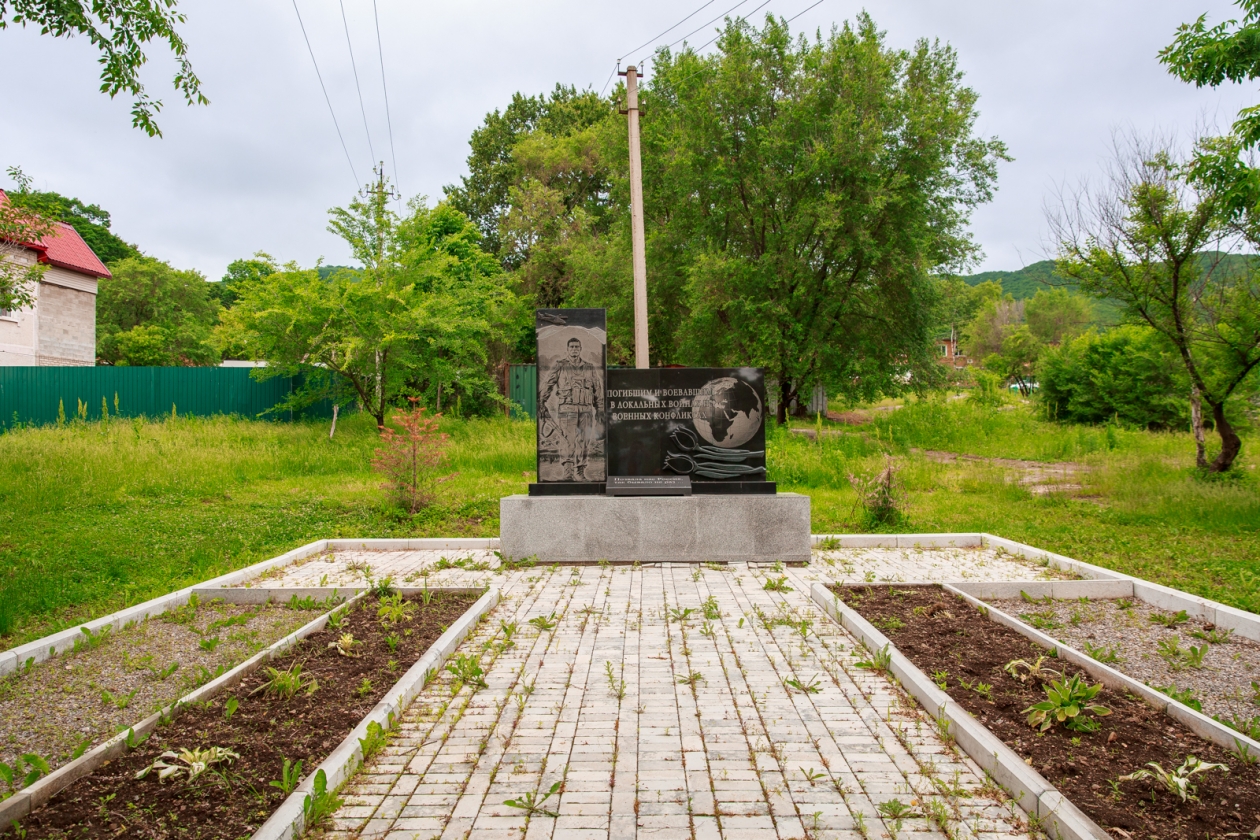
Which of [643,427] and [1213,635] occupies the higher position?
[643,427]

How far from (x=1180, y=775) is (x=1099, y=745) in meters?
0.37

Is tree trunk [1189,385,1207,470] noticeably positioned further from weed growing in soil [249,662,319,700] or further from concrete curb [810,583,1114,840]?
weed growing in soil [249,662,319,700]

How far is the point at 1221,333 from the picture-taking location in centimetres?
1118

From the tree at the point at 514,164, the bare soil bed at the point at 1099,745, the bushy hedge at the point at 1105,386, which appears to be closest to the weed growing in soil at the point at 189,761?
the bare soil bed at the point at 1099,745

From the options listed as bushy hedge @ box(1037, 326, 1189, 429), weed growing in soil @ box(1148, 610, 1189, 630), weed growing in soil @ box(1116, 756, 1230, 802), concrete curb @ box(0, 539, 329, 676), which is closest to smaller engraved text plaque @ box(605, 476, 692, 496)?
concrete curb @ box(0, 539, 329, 676)

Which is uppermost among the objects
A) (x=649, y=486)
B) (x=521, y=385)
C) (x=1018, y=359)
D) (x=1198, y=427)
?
(x=1018, y=359)

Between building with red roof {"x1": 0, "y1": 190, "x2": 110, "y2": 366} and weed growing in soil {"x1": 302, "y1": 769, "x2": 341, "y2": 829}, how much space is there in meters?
25.2

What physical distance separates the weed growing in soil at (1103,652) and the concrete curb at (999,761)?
1.31 m

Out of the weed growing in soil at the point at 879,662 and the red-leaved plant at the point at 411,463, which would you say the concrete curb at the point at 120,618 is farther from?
the weed growing in soil at the point at 879,662

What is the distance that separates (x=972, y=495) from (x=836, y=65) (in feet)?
38.5

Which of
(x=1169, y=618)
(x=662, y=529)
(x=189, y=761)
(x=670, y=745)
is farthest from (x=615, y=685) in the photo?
(x=1169, y=618)

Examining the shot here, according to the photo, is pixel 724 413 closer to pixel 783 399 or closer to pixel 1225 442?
pixel 1225 442

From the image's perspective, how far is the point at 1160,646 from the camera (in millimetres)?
4859

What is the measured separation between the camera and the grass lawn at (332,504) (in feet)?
23.0
